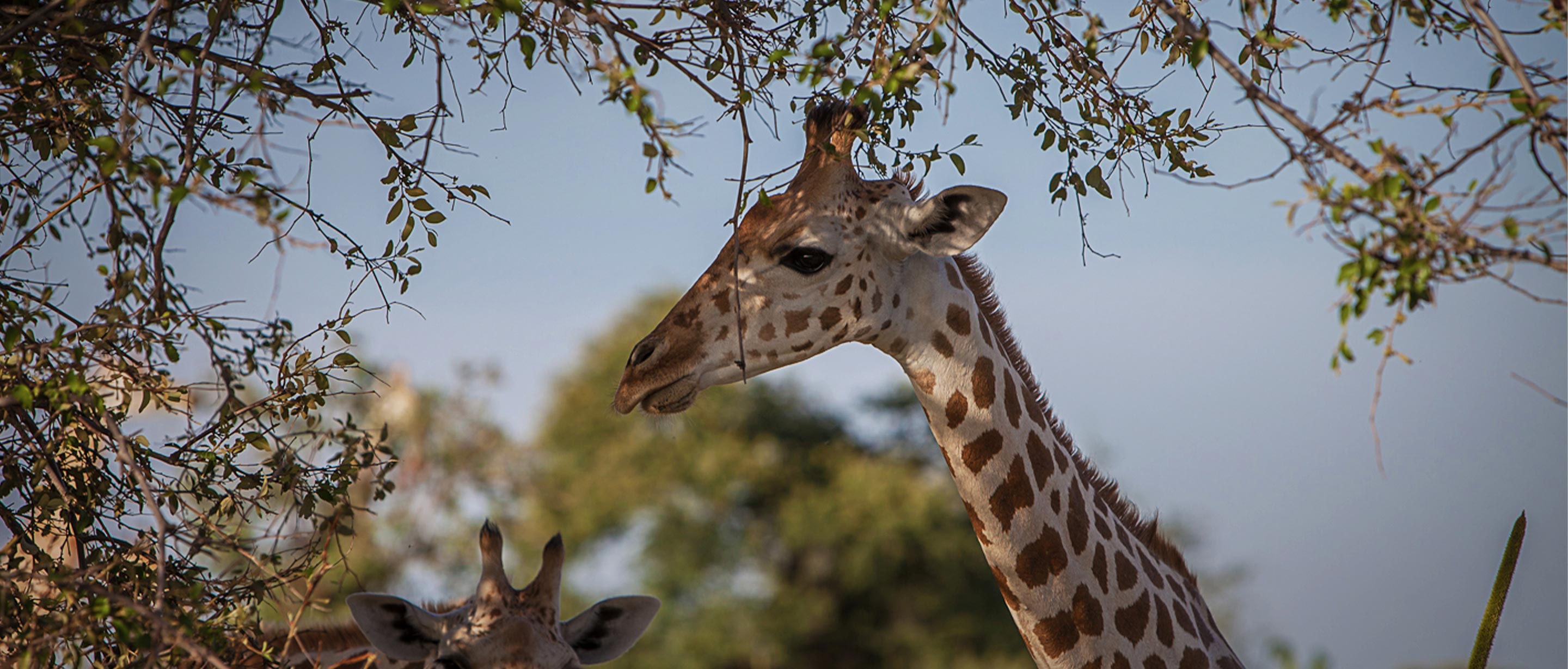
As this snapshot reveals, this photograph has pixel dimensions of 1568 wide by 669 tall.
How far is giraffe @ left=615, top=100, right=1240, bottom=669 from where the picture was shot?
3.07m

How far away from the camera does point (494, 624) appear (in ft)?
10.9

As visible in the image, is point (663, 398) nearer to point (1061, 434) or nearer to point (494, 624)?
point (494, 624)

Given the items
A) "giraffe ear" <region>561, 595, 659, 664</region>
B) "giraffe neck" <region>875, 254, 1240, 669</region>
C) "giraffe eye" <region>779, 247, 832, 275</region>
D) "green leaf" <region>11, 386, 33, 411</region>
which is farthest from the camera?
"giraffe ear" <region>561, 595, 659, 664</region>

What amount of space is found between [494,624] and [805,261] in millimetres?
1414

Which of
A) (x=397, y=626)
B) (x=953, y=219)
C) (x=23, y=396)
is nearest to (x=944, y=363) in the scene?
(x=953, y=219)

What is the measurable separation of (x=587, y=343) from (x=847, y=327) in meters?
18.0

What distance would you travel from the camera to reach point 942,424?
3158 millimetres

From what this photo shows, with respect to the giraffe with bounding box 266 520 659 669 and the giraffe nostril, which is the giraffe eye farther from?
the giraffe with bounding box 266 520 659 669

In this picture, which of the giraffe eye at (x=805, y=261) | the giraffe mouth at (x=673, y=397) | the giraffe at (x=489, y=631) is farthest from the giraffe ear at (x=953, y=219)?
the giraffe at (x=489, y=631)

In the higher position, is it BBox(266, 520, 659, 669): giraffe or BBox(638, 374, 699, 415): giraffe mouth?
BBox(638, 374, 699, 415): giraffe mouth

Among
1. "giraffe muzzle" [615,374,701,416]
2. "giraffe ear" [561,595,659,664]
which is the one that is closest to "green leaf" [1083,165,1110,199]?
"giraffe muzzle" [615,374,701,416]

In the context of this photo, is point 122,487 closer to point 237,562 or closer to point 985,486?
point 237,562

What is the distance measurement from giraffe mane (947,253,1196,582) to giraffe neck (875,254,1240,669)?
0.22 feet

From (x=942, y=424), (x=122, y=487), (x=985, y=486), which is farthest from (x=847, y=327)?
(x=122, y=487)
